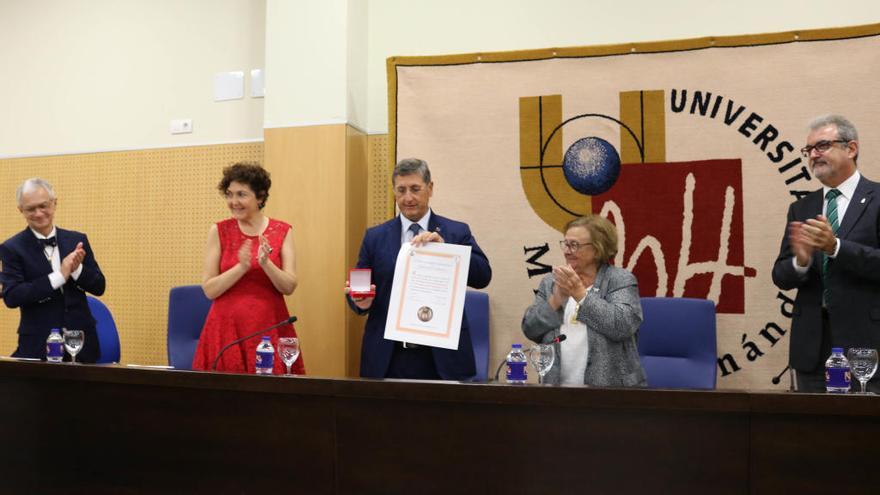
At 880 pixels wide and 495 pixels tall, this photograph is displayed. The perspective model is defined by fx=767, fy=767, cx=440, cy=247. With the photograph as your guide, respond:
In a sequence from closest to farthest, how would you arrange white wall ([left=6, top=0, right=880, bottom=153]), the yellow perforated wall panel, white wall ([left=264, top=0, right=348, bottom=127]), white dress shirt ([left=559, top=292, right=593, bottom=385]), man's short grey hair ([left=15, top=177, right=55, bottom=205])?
1. white dress shirt ([left=559, top=292, right=593, bottom=385])
2. man's short grey hair ([left=15, top=177, right=55, bottom=205])
3. white wall ([left=6, top=0, right=880, bottom=153])
4. white wall ([left=264, top=0, right=348, bottom=127])
5. the yellow perforated wall panel

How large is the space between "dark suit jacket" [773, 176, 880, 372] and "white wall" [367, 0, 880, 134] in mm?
1403

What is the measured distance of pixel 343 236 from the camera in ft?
14.8

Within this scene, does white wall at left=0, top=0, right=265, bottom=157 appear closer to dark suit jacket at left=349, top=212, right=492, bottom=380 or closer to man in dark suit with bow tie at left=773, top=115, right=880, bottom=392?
dark suit jacket at left=349, top=212, right=492, bottom=380

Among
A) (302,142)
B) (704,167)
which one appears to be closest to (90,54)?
(302,142)

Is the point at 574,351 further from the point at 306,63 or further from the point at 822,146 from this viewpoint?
the point at 306,63

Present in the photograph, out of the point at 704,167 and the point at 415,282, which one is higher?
the point at 704,167

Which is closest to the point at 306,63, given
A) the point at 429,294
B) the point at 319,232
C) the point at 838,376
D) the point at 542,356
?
the point at 319,232

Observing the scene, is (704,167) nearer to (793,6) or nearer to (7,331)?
(793,6)

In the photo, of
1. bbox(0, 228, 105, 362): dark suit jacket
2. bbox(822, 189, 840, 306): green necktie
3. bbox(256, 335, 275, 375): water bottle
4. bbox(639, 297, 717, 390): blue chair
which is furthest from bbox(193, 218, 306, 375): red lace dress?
bbox(822, 189, 840, 306): green necktie

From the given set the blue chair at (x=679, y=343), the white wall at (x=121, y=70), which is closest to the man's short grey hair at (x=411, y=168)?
the blue chair at (x=679, y=343)

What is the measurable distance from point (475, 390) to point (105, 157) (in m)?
4.18

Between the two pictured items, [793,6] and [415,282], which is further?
[793,6]

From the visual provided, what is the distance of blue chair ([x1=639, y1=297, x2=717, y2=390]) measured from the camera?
3541mm

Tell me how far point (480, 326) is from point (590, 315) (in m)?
1.47
